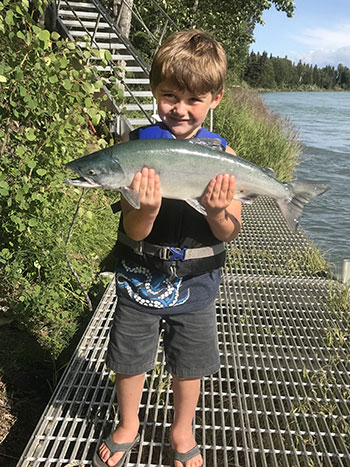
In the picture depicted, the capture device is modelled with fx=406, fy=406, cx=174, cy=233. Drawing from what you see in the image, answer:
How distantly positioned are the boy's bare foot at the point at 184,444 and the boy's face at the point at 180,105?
1.48 m

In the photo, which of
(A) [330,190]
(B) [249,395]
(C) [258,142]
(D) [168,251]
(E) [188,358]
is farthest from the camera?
(A) [330,190]

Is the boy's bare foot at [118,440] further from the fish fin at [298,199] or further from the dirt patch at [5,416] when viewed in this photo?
the fish fin at [298,199]

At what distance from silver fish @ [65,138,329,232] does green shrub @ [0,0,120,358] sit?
3.81ft

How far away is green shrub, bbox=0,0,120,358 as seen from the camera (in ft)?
8.61

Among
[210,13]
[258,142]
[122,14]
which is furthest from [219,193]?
[210,13]

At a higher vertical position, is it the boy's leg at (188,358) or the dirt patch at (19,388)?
the boy's leg at (188,358)

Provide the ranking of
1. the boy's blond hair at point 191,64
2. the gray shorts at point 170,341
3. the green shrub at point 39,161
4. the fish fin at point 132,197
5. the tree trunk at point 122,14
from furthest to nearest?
the tree trunk at point 122,14 < the green shrub at point 39,161 < the gray shorts at point 170,341 < the boy's blond hair at point 191,64 < the fish fin at point 132,197

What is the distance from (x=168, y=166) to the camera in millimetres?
1607

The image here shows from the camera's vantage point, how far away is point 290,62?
121 m

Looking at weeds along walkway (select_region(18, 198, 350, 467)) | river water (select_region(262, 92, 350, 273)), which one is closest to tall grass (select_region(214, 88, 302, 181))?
river water (select_region(262, 92, 350, 273))

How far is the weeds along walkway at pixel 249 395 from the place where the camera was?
6.93 ft

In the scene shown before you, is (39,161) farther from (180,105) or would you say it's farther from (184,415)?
(184,415)

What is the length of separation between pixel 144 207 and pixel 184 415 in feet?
3.54

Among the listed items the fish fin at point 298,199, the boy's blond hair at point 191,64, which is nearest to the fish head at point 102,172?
the boy's blond hair at point 191,64
